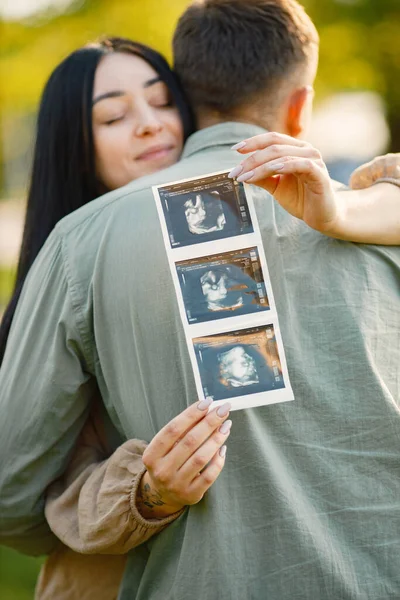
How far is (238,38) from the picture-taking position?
2.69 metres

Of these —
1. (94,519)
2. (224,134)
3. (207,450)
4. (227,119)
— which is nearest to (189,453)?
(207,450)

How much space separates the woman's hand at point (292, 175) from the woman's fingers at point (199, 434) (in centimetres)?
55

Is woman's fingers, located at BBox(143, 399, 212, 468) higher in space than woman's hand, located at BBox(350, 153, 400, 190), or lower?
lower

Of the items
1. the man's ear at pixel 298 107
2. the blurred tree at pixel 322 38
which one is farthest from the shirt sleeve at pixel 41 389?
the blurred tree at pixel 322 38

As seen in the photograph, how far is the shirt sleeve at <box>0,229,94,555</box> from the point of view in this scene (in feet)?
8.05

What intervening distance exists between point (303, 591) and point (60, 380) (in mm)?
910

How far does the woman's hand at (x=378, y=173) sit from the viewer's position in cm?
256

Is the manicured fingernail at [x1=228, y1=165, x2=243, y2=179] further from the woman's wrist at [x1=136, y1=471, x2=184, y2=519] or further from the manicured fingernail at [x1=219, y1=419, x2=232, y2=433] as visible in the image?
the woman's wrist at [x1=136, y1=471, x2=184, y2=519]

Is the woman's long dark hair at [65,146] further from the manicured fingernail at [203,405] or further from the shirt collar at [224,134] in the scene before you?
the manicured fingernail at [203,405]

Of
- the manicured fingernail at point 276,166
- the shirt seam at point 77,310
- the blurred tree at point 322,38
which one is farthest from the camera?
the blurred tree at point 322,38

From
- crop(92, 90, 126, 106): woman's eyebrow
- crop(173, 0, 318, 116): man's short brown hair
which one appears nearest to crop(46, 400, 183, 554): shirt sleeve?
crop(173, 0, 318, 116): man's short brown hair

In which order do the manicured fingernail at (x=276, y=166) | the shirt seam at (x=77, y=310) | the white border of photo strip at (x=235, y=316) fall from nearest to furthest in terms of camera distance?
the manicured fingernail at (x=276, y=166) → the white border of photo strip at (x=235, y=316) → the shirt seam at (x=77, y=310)

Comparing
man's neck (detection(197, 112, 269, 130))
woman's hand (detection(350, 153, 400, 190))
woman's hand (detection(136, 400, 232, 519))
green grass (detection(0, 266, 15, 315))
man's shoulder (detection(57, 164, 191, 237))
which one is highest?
man's neck (detection(197, 112, 269, 130))

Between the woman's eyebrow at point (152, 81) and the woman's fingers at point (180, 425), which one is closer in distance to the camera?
the woman's fingers at point (180, 425)
